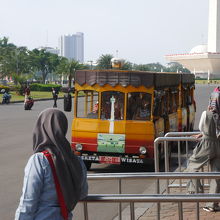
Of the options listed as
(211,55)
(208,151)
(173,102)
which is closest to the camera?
(208,151)

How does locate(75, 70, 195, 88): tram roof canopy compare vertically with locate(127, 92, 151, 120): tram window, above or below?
above

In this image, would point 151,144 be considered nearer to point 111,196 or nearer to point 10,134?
point 111,196

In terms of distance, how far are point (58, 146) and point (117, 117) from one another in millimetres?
7514

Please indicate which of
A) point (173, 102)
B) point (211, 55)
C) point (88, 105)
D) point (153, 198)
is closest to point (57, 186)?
point (153, 198)

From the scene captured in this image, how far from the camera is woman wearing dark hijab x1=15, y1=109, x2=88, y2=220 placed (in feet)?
10.5

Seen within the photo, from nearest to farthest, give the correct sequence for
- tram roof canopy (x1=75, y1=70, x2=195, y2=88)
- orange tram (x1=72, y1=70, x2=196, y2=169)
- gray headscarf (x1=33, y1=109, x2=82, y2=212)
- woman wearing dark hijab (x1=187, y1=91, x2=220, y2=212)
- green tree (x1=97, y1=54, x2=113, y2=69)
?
1. gray headscarf (x1=33, y1=109, x2=82, y2=212)
2. woman wearing dark hijab (x1=187, y1=91, x2=220, y2=212)
3. orange tram (x1=72, y1=70, x2=196, y2=169)
4. tram roof canopy (x1=75, y1=70, x2=195, y2=88)
5. green tree (x1=97, y1=54, x2=113, y2=69)

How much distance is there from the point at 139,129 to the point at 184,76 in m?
4.50

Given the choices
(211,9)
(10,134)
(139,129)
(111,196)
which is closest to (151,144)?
(139,129)

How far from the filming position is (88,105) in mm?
11203

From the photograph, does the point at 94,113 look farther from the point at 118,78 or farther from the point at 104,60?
the point at 104,60

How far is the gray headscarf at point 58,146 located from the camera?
125 inches

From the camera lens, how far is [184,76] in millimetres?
14602

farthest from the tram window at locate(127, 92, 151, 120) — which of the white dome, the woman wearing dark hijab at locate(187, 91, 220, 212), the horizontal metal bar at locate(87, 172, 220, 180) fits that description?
the white dome

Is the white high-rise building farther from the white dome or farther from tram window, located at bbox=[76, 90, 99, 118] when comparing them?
tram window, located at bbox=[76, 90, 99, 118]
